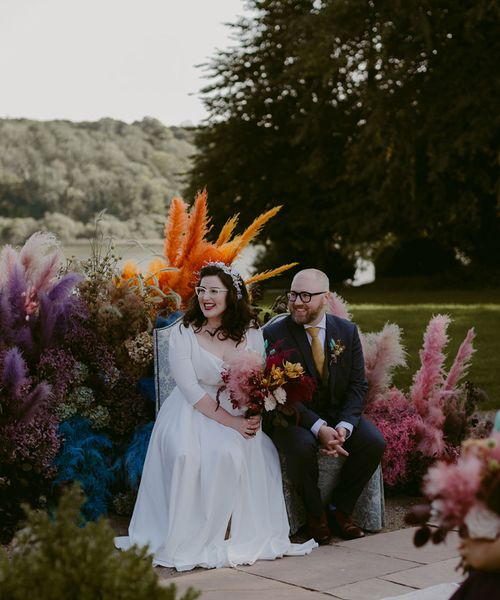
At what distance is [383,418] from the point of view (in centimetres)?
609

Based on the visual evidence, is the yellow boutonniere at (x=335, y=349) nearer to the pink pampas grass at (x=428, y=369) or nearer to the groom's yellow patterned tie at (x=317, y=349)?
the groom's yellow patterned tie at (x=317, y=349)

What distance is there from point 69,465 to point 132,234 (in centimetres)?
2254

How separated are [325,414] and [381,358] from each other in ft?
2.07

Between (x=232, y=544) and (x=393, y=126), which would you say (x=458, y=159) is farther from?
(x=232, y=544)

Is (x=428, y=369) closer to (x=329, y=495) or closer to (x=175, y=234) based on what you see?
(x=329, y=495)

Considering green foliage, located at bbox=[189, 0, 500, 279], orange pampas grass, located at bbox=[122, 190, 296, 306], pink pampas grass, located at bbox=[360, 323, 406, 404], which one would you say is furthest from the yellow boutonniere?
green foliage, located at bbox=[189, 0, 500, 279]

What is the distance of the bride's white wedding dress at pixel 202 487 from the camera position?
4.93 m

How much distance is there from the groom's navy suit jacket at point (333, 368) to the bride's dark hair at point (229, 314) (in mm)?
242

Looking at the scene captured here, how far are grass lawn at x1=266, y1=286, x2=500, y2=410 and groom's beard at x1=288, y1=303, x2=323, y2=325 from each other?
381 centimetres

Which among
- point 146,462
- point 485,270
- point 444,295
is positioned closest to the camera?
point 146,462

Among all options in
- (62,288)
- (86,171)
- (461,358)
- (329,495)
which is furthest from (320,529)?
(86,171)

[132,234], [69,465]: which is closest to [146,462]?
[69,465]

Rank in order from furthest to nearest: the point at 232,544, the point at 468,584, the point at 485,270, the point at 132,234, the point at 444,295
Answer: the point at 132,234, the point at 485,270, the point at 444,295, the point at 232,544, the point at 468,584

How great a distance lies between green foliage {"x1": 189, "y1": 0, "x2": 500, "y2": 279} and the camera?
60.8ft
